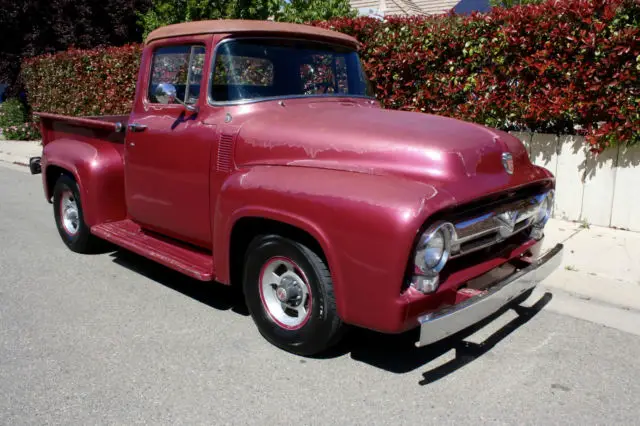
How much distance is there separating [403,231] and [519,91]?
437 centimetres

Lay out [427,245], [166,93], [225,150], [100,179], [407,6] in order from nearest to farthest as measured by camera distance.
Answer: [427,245], [225,150], [166,93], [100,179], [407,6]

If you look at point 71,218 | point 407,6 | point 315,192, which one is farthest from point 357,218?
point 407,6

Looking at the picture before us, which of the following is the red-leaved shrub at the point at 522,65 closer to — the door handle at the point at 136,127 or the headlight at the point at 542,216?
the headlight at the point at 542,216

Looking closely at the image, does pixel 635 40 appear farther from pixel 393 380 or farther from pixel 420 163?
pixel 393 380

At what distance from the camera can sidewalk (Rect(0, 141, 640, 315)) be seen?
4551 mm

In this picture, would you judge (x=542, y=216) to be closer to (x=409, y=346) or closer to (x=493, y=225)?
(x=493, y=225)

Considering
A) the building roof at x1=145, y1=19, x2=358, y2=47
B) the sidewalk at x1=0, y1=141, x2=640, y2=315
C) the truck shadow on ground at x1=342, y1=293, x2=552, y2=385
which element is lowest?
the truck shadow on ground at x1=342, y1=293, x2=552, y2=385

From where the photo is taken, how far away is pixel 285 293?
3.49 metres

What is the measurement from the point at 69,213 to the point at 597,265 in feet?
16.4

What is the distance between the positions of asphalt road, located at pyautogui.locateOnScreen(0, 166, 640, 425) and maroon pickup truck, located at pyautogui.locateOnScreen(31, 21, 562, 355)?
1.12ft

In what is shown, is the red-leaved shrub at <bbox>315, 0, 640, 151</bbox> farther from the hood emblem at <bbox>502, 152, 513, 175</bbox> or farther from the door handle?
the door handle

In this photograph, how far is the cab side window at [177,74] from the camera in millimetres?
4126

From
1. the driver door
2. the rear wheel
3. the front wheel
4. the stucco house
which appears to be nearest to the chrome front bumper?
the front wheel

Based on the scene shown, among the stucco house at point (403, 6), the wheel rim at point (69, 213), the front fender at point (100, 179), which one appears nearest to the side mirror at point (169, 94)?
the front fender at point (100, 179)
